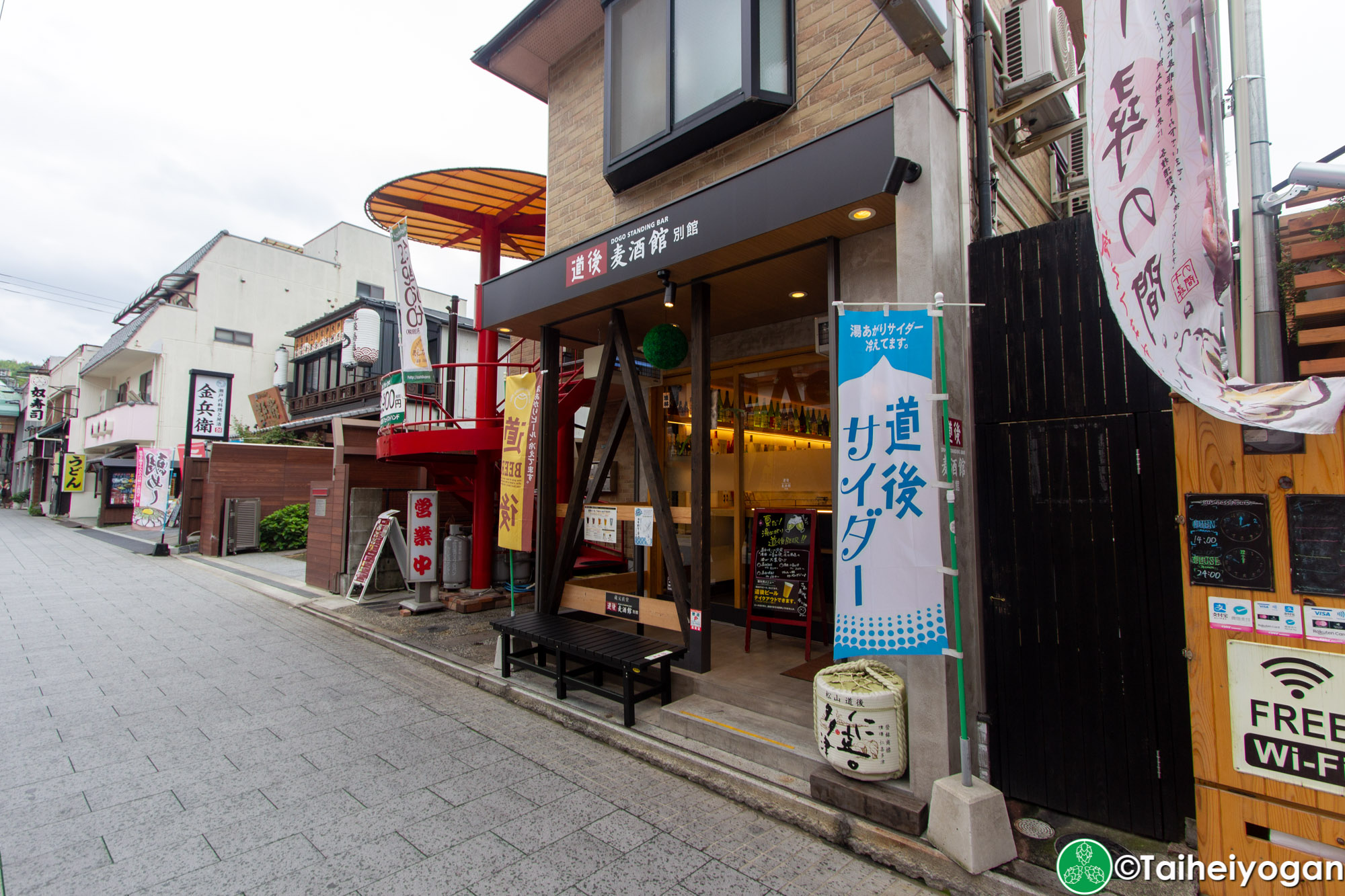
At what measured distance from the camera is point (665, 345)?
20.3ft

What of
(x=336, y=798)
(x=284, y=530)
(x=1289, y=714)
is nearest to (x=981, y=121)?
(x=1289, y=714)

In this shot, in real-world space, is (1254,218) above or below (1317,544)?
above

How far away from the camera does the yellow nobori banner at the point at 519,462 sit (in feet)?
21.5

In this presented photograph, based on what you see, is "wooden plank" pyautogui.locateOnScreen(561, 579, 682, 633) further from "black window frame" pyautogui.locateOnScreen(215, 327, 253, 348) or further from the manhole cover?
→ "black window frame" pyautogui.locateOnScreen(215, 327, 253, 348)

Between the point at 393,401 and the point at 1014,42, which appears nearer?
the point at 1014,42

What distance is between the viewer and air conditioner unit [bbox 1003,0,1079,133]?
15.6ft

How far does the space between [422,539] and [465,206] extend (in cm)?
558

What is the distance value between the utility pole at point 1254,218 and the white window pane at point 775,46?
294cm

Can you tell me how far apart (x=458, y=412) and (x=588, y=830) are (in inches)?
531

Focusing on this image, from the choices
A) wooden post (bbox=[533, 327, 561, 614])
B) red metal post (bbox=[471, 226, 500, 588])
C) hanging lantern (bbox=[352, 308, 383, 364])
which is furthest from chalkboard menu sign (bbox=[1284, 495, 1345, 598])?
hanging lantern (bbox=[352, 308, 383, 364])

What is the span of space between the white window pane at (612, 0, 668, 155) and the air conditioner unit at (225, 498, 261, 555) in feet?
52.2

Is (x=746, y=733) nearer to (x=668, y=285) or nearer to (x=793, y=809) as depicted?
(x=793, y=809)

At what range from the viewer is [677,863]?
3047 millimetres

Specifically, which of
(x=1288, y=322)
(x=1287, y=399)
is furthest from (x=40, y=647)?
(x=1288, y=322)
